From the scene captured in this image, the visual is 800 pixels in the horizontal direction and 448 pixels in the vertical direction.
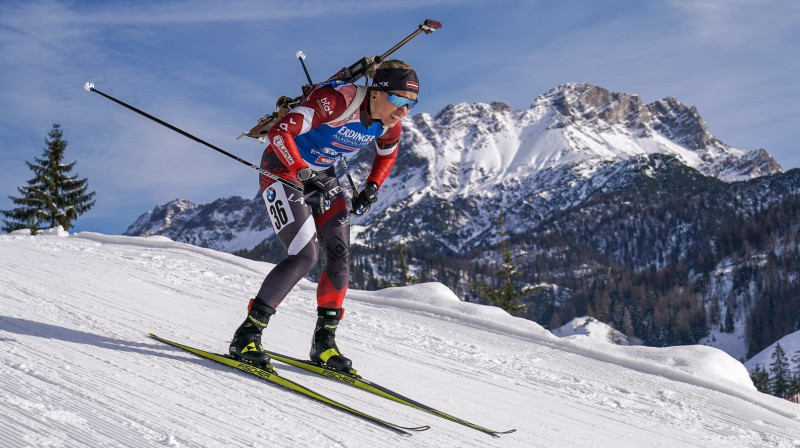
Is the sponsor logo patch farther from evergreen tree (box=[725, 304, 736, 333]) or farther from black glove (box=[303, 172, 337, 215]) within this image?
evergreen tree (box=[725, 304, 736, 333])

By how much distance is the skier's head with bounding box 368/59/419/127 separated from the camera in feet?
16.8

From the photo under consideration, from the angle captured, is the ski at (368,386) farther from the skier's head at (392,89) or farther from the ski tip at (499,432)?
the skier's head at (392,89)

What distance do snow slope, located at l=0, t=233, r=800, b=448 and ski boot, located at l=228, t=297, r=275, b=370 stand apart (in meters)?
0.21

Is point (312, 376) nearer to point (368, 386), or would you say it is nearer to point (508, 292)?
point (368, 386)

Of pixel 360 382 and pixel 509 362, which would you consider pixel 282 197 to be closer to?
pixel 360 382

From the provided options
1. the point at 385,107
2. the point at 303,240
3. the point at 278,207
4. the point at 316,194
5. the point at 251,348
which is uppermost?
the point at 385,107

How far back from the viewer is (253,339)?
4.82m

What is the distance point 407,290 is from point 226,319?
3279mm

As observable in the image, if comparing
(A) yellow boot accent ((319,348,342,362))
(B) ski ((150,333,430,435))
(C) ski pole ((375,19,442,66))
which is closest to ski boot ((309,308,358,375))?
(A) yellow boot accent ((319,348,342,362))

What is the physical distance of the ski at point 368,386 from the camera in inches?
175

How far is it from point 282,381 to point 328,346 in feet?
2.56

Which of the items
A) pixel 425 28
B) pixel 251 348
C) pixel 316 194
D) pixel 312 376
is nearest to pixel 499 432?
pixel 312 376

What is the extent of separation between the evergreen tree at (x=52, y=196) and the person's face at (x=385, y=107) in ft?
140

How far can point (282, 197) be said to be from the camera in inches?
202
